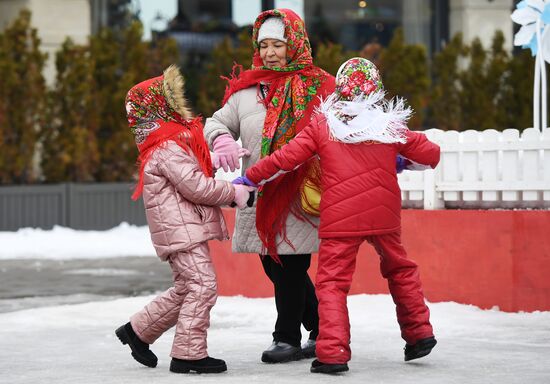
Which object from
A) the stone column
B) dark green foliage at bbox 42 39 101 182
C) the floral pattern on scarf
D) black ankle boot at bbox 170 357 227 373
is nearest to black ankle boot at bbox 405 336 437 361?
black ankle boot at bbox 170 357 227 373

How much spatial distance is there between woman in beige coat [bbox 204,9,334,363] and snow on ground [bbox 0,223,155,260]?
8.13 metres

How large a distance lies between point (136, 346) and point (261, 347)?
106 cm

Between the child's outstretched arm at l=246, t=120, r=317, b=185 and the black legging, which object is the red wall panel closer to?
the black legging

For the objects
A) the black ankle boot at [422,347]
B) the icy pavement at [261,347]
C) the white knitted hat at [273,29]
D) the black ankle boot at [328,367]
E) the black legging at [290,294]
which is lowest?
the icy pavement at [261,347]

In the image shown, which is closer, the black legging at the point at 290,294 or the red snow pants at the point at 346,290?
the red snow pants at the point at 346,290

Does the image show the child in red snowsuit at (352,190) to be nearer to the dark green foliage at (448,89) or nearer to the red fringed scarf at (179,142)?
the red fringed scarf at (179,142)

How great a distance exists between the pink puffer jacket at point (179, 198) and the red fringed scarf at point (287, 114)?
0.31 m

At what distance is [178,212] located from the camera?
6680 mm

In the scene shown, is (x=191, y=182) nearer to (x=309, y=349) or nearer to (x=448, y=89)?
(x=309, y=349)

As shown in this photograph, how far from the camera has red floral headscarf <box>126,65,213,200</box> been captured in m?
6.79

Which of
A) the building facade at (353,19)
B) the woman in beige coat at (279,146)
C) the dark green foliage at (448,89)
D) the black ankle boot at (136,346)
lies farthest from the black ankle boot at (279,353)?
the building facade at (353,19)

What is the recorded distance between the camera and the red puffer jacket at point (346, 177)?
657 centimetres

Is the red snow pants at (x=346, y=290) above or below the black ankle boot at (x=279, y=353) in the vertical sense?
above

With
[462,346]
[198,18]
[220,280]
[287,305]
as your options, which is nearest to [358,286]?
[220,280]
